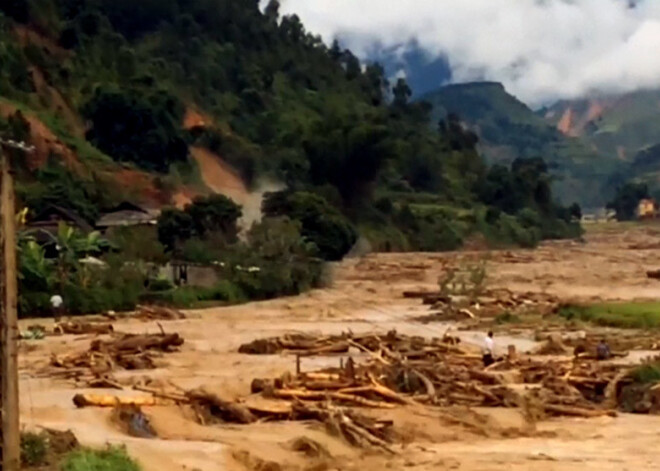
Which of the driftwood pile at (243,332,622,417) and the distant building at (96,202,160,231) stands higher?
the distant building at (96,202,160,231)

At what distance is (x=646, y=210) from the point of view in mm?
171250

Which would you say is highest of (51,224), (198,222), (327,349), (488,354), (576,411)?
(198,222)

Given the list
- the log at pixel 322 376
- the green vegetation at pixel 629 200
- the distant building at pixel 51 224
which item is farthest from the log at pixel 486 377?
the green vegetation at pixel 629 200

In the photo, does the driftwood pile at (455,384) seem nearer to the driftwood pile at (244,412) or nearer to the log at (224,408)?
the driftwood pile at (244,412)

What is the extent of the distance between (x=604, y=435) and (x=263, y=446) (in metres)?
5.99

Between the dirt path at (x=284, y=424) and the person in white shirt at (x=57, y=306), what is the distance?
239 centimetres

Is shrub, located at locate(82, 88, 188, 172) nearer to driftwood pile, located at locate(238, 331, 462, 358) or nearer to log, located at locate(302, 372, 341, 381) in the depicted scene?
driftwood pile, located at locate(238, 331, 462, 358)

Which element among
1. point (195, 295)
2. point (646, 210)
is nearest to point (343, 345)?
point (195, 295)

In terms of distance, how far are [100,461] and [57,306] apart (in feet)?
99.1

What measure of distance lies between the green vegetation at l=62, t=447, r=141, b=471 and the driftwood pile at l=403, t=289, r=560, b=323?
29.9m

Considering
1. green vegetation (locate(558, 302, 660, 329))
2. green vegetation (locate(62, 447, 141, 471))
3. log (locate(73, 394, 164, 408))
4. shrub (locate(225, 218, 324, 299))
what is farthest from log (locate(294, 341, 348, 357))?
shrub (locate(225, 218, 324, 299))

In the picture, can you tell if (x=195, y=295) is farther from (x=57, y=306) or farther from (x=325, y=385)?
(x=325, y=385)

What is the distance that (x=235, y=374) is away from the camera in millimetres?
28531

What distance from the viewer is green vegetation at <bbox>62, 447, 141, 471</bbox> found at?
13.5 m
